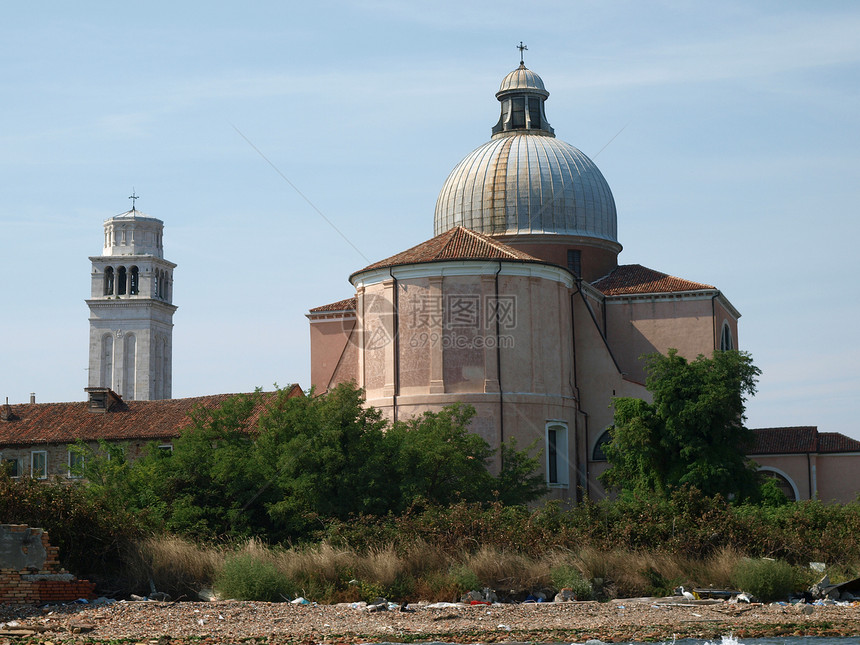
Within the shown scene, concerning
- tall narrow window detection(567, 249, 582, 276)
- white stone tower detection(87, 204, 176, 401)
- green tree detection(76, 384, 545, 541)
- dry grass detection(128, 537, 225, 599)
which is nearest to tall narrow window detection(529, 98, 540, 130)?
tall narrow window detection(567, 249, 582, 276)

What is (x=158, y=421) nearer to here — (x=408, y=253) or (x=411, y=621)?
(x=408, y=253)

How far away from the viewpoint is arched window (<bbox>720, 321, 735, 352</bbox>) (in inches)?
1656

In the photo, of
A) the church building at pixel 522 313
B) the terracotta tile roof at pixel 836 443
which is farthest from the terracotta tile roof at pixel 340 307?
the terracotta tile roof at pixel 836 443

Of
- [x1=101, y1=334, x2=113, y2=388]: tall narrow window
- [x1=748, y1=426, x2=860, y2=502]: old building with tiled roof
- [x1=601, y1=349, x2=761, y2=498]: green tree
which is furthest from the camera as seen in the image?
[x1=101, y1=334, x2=113, y2=388]: tall narrow window

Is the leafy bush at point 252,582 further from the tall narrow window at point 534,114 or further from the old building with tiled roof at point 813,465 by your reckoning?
the tall narrow window at point 534,114

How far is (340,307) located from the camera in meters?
42.5

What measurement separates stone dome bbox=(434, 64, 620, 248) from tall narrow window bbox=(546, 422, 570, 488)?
8.49 m

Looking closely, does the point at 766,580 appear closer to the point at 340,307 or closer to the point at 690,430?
the point at 690,430

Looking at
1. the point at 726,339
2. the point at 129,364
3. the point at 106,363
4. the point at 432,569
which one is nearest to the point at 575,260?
the point at 726,339

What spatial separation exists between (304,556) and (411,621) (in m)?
4.29

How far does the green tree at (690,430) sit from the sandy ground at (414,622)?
10.8 m

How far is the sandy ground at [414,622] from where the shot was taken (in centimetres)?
1794

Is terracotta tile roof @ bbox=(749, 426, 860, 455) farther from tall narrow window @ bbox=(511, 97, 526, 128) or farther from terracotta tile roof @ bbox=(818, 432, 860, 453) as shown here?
tall narrow window @ bbox=(511, 97, 526, 128)

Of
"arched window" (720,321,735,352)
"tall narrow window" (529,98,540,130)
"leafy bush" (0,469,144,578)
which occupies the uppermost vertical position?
"tall narrow window" (529,98,540,130)
